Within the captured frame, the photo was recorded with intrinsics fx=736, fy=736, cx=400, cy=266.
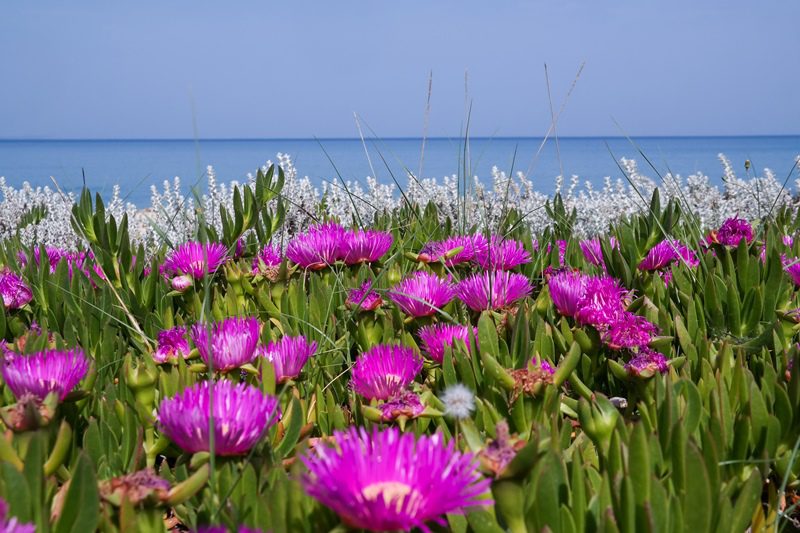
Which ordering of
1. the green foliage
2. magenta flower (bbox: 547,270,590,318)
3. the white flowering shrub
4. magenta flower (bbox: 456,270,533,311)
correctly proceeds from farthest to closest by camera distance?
the white flowering shrub, magenta flower (bbox: 456,270,533,311), magenta flower (bbox: 547,270,590,318), the green foliage

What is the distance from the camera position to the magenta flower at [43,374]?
957 mm

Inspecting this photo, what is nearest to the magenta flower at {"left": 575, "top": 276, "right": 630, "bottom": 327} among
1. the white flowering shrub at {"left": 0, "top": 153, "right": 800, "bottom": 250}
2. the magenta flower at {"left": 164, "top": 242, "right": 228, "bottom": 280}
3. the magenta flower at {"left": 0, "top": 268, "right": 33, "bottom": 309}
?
the magenta flower at {"left": 164, "top": 242, "right": 228, "bottom": 280}

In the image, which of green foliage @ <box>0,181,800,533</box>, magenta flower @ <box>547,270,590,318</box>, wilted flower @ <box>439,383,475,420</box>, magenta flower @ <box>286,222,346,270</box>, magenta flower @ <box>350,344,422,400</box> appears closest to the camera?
green foliage @ <box>0,181,800,533</box>

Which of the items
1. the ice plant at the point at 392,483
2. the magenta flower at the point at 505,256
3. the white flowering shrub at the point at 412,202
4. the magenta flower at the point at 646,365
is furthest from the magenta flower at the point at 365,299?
the white flowering shrub at the point at 412,202

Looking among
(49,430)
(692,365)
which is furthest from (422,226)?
(49,430)

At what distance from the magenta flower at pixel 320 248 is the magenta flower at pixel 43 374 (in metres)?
0.84

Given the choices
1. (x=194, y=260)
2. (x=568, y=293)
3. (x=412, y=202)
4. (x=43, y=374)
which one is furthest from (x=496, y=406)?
(x=412, y=202)

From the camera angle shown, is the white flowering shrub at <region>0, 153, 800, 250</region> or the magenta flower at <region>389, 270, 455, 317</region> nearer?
the magenta flower at <region>389, 270, 455, 317</region>

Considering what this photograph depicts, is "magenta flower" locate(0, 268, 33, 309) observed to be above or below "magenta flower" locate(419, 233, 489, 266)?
below

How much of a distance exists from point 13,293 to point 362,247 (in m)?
0.81

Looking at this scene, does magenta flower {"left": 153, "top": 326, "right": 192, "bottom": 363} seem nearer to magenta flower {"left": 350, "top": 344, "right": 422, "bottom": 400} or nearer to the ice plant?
magenta flower {"left": 350, "top": 344, "right": 422, "bottom": 400}

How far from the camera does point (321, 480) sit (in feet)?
2.09

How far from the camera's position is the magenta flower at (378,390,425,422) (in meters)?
0.96

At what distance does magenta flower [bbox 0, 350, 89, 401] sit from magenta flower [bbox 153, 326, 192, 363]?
216mm
